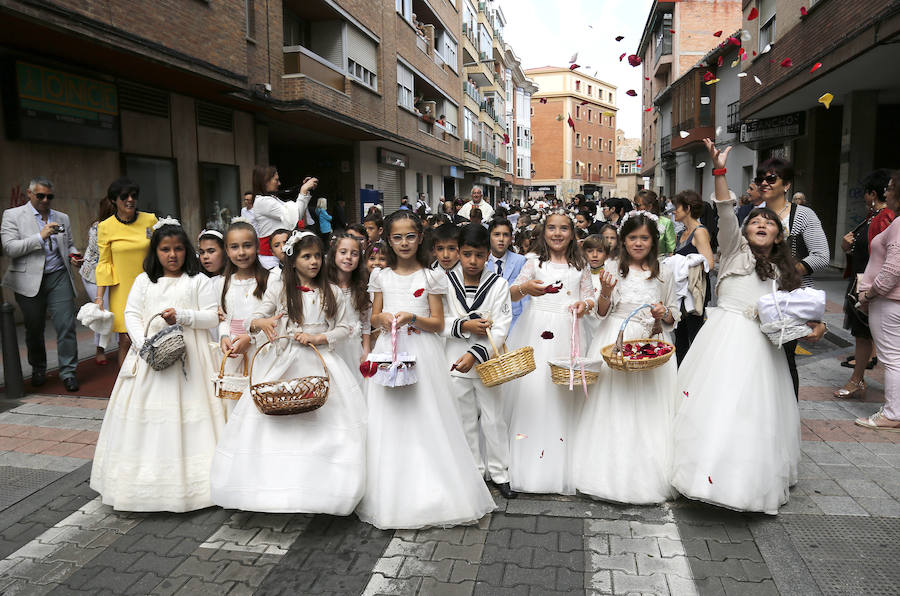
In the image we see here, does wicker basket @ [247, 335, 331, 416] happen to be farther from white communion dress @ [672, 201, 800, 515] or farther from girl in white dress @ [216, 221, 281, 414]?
white communion dress @ [672, 201, 800, 515]

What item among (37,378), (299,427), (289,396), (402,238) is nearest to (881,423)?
(402,238)

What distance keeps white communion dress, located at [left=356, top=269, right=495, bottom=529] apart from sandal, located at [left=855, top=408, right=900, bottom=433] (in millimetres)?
3697

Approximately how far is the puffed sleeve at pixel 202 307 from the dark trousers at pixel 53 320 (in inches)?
138

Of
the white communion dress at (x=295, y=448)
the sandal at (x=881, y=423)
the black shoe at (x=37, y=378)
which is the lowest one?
the sandal at (x=881, y=423)

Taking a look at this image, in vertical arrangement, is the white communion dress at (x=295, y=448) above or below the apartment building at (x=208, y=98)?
below

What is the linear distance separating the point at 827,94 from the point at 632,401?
1093cm

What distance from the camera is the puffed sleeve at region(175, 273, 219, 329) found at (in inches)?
174

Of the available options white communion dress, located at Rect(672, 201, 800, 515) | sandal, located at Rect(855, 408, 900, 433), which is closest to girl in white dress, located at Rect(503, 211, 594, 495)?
white communion dress, located at Rect(672, 201, 800, 515)

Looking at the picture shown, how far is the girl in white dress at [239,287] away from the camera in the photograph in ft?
14.8

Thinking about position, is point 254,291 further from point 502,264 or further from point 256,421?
point 502,264

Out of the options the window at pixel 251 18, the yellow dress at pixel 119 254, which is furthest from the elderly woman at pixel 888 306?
the window at pixel 251 18

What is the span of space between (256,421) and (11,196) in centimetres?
819

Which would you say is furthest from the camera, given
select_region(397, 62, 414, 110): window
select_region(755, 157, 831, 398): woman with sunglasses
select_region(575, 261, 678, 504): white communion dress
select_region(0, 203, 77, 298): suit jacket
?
select_region(397, 62, 414, 110): window

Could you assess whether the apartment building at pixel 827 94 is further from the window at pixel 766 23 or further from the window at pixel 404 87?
the window at pixel 404 87
